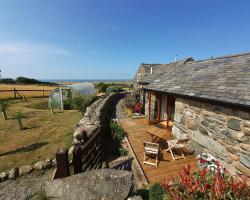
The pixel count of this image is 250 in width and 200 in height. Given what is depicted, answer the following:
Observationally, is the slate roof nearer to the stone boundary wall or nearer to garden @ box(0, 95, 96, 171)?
the stone boundary wall

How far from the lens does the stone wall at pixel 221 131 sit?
14.9 feet

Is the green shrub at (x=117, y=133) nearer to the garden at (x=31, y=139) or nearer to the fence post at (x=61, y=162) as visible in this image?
the garden at (x=31, y=139)

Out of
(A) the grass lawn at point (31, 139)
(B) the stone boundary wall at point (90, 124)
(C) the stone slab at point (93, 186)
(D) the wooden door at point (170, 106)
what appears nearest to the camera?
(C) the stone slab at point (93, 186)

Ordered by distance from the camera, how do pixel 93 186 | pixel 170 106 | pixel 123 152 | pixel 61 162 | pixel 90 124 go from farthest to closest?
pixel 170 106, pixel 90 124, pixel 123 152, pixel 61 162, pixel 93 186

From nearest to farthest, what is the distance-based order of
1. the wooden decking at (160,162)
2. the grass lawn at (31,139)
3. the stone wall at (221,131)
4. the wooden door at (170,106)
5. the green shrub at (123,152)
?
the stone wall at (221,131), the wooden decking at (160,162), the grass lawn at (31,139), the green shrub at (123,152), the wooden door at (170,106)

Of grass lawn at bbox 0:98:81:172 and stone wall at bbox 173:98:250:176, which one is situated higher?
stone wall at bbox 173:98:250:176

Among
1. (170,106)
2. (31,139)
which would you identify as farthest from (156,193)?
(31,139)

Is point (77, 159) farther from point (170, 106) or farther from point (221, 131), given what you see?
point (170, 106)

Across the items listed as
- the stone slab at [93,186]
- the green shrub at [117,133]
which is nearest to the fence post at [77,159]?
the stone slab at [93,186]

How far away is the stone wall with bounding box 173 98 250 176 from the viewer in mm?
4531

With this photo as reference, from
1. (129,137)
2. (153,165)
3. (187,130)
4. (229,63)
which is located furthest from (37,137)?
(229,63)

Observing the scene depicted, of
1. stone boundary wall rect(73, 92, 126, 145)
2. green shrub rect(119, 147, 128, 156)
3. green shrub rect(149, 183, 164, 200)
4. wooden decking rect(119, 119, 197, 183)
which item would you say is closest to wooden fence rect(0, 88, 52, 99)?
stone boundary wall rect(73, 92, 126, 145)

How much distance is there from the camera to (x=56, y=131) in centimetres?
981

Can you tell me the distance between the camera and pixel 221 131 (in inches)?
208
